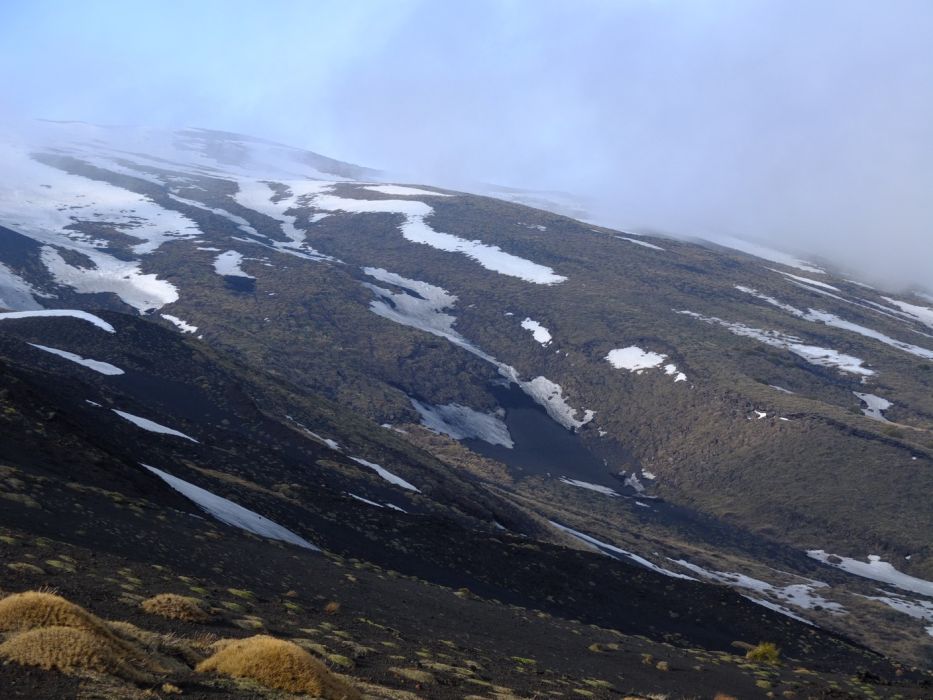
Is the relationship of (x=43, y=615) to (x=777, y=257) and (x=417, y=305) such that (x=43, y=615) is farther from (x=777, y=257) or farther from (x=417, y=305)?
(x=777, y=257)

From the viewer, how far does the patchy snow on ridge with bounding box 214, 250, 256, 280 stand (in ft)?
384

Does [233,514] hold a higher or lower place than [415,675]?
lower

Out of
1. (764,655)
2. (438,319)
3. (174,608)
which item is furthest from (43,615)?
(438,319)

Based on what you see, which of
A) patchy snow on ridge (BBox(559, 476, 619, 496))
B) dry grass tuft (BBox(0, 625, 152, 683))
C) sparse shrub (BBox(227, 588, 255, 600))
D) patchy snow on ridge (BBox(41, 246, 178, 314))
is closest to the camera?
dry grass tuft (BBox(0, 625, 152, 683))

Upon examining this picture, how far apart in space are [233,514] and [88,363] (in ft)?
92.7

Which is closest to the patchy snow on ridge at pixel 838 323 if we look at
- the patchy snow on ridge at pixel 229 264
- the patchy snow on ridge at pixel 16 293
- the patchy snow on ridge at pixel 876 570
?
the patchy snow on ridge at pixel 876 570

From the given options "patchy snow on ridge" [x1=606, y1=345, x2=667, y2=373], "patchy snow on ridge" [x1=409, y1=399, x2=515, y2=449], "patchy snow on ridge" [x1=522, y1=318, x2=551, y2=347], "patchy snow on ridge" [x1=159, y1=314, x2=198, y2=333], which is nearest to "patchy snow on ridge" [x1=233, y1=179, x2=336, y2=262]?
"patchy snow on ridge" [x1=522, y1=318, x2=551, y2=347]

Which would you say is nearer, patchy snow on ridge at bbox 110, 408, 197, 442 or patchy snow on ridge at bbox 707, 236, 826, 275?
patchy snow on ridge at bbox 110, 408, 197, 442

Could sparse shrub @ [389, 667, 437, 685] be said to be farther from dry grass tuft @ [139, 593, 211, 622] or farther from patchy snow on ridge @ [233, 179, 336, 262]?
patchy snow on ridge @ [233, 179, 336, 262]

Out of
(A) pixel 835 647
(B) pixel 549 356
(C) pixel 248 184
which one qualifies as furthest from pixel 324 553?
(C) pixel 248 184

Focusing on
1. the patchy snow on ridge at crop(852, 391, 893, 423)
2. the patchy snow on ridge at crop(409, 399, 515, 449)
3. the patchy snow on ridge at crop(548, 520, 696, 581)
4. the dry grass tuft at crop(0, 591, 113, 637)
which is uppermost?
the dry grass tuft at crop(0, 591, 113, 637)

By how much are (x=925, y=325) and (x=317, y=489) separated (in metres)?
127

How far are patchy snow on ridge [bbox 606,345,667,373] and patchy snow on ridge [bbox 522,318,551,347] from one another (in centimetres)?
818

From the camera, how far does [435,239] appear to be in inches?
5778
